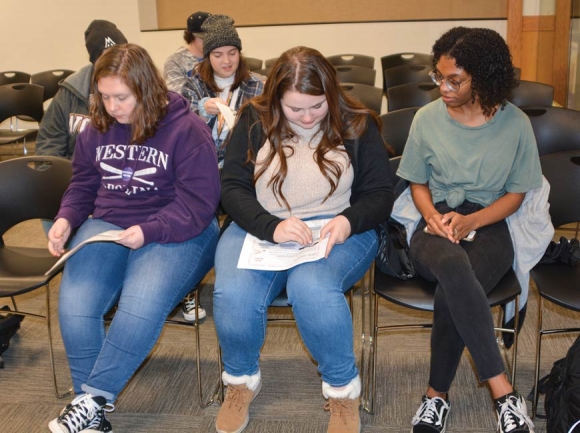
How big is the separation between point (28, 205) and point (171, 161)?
731mm

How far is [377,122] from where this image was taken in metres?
2.38

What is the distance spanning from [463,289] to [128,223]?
3.84 ft

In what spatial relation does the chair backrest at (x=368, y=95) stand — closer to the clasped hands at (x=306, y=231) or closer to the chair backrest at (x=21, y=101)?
the clasped hands at (x=306, y=231)

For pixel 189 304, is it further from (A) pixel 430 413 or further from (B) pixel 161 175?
(A) pixel 430 413

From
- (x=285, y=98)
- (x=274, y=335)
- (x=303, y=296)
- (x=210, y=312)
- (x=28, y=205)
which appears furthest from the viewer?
(x=210, y=312)

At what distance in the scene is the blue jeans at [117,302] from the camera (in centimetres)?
216

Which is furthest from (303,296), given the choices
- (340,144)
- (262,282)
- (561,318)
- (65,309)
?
(561,318)

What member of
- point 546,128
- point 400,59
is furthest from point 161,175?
point 400,59

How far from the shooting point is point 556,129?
2.94 metres

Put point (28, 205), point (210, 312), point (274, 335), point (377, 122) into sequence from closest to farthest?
point (377, 122), point (28, 205), point (274, 335), point (210, 312)

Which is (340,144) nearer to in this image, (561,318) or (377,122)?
(377,122)

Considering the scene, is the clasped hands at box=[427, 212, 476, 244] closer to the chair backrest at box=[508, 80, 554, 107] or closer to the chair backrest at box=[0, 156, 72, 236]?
the chair backrest at box=[0, 156, 72, 236]

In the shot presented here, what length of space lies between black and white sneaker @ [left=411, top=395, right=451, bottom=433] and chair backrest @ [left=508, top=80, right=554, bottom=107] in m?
2.23

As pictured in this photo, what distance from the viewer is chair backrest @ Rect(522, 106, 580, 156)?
2.92 metres
